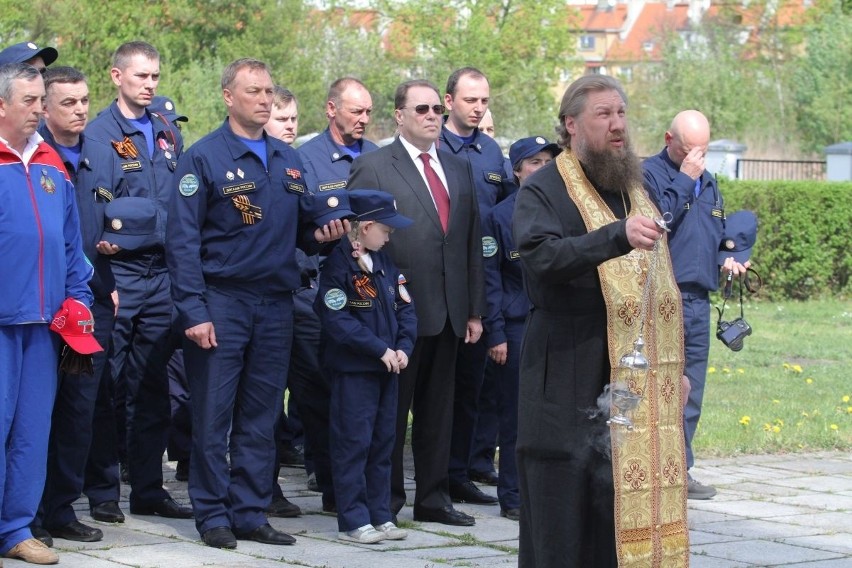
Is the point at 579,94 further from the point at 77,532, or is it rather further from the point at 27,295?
the point at 77,532

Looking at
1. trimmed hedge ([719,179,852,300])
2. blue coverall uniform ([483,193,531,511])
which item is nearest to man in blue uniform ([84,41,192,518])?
blue coverall uniform ([483,193,531,511])

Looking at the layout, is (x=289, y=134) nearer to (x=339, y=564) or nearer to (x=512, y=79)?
(x=339, y=564)

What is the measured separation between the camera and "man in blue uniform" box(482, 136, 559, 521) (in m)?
7.75

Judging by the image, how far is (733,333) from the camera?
8727mm

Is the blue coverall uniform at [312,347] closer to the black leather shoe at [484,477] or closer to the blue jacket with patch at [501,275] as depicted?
the blue jacket with patch at [501,275]

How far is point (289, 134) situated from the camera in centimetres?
898

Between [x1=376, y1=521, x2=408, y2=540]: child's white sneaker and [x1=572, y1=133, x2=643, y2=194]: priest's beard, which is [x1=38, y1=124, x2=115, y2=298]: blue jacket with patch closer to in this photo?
[x1=376, y1=521, x2=408, y2=540]: child's white sneaker

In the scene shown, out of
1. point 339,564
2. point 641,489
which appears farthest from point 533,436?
point 339,564

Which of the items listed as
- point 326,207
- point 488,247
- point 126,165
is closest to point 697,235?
point 488,247

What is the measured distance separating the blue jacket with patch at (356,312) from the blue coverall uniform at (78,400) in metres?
1.05

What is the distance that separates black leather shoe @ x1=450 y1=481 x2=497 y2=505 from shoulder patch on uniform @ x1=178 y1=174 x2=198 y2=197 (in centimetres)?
243

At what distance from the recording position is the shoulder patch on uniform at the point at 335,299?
6.98 metres

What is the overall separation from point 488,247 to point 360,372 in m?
1.19

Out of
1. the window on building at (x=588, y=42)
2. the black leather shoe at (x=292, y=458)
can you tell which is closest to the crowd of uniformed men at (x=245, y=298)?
the black leather shoe at (x=292, y=458)
